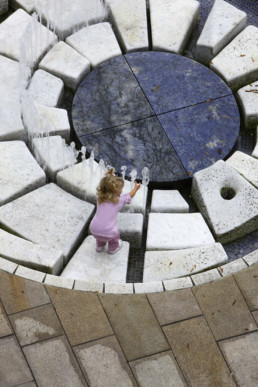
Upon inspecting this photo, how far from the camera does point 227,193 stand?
5469 mm

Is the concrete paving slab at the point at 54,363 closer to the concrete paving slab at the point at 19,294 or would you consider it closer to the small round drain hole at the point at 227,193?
the concrete paving slab at the point at 19,294

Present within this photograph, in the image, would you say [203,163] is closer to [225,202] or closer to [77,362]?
[225,202]

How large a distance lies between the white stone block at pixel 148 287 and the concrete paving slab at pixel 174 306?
4 centimetres

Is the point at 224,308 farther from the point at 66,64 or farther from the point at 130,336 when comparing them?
the point at 66,64

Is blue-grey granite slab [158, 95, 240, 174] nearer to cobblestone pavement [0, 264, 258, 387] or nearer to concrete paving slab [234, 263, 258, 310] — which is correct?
concrete paving slab [234, 263, 258, 310]

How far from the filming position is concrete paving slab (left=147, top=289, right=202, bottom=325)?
15.7 ft

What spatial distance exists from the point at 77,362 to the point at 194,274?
107 centimetres

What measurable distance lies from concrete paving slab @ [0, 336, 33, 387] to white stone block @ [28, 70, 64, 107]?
2.24 metres

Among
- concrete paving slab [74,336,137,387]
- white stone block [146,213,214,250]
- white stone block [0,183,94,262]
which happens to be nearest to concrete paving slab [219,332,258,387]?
concrete paving slab [74,336,137,387]

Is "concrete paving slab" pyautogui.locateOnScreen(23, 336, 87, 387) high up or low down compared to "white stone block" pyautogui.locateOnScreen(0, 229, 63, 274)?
down

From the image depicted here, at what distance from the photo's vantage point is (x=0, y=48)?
6180 millimetres

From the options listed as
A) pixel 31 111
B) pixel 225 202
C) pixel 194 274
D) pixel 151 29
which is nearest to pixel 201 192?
pixel 225 202

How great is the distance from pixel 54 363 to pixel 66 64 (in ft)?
9.31

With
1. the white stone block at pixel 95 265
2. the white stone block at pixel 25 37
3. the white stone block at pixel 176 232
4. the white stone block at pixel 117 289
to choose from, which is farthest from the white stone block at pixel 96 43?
the white stone block at pixel 117 289
